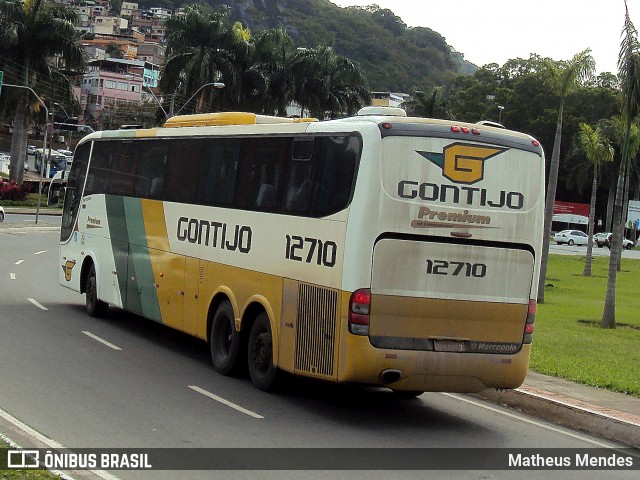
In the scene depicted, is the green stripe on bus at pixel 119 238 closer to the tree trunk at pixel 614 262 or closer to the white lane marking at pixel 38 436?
the white lane marking at pixel 38 436

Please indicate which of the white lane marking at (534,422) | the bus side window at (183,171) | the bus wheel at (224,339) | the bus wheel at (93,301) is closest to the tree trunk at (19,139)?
the bus wheel at (93,301)

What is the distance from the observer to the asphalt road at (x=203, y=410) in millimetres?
9812

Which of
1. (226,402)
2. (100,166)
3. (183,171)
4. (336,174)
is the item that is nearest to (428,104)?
(100,166)

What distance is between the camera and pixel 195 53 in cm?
6906

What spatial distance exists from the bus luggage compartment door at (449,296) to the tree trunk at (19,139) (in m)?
59.7

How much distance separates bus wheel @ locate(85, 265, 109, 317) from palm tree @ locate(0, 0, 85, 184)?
49.9 metres

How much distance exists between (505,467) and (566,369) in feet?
21.7

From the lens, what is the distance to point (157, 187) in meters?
16.8

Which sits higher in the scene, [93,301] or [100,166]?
[100,166]

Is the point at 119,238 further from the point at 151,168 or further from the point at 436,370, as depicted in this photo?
the point at 436,370

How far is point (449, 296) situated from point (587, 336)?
42.6ft

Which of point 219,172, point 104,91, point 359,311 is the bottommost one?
point 359,311

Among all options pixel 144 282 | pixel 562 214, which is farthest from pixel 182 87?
pixel 144 282

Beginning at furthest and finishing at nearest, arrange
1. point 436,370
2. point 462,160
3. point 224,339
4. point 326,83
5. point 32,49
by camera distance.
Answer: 1. point 326,83
2. point 32,49
3. point 224,339
4. point 462,160
5. point 436,370
